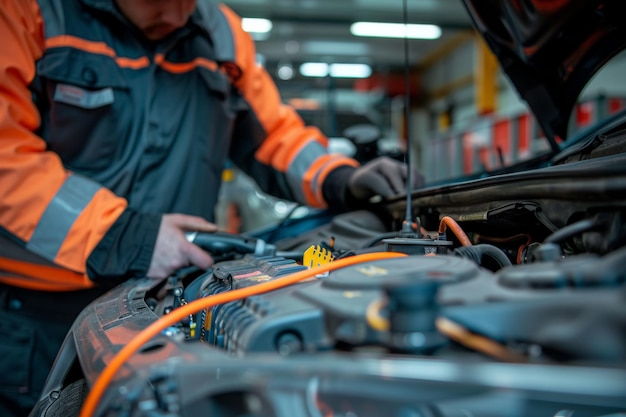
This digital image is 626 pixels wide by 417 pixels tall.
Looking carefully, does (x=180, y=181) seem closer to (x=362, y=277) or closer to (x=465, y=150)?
(x=362, y=277)

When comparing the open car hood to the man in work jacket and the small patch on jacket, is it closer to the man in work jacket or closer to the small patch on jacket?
the man in work jacket

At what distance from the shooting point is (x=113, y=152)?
1363mm

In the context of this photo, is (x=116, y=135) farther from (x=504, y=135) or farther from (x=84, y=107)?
(x=504, y=135)

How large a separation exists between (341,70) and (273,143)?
31.6 ft

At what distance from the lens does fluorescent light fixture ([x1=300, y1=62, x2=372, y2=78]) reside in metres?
10.5

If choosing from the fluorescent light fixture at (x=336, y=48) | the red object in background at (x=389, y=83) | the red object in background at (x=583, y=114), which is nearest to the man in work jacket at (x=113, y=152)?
the red object in background at (x=583, y=114)

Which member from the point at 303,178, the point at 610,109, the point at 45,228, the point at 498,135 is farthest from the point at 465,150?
the point at 45,228

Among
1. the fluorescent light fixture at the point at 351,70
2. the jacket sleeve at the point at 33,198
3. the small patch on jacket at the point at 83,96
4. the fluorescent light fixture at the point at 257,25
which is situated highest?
the fluorescent light fixture at the point at 257,25

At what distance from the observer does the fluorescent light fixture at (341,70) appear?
10.5 metres

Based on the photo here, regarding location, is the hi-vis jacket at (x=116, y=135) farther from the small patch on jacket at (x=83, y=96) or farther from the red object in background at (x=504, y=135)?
the red object in background at (x=504, y=135)

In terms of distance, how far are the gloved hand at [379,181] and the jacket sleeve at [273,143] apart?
0.58 feet

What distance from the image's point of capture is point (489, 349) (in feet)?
1.34

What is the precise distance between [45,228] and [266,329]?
0.78 meters

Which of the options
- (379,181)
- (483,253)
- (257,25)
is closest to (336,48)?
(257,25)
